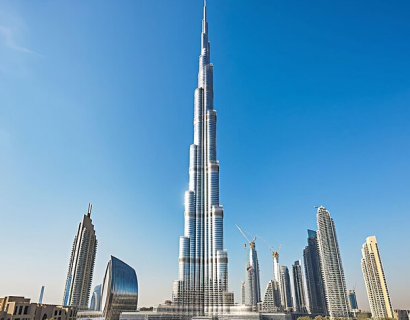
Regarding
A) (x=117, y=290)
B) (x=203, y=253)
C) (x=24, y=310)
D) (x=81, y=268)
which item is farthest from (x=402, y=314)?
(x=24, y=310)

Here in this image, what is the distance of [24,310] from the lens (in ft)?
267

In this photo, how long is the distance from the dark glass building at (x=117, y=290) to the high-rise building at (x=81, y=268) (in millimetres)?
21695

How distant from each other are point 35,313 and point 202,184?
408 feet

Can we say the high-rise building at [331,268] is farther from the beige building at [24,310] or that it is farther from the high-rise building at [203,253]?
the beige building at [24,310]

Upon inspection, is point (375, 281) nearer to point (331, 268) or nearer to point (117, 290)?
point (331, 268)

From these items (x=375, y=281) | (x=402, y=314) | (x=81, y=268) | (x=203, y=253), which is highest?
(x=203, y=253)

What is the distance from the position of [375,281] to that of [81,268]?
17152cm

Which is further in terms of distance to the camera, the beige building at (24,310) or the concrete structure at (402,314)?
the concrete structure at (402,314)

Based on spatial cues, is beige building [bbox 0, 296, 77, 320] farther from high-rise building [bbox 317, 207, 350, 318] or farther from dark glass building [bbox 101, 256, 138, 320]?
high-rise building [bbox 317, 207, 350, 318]

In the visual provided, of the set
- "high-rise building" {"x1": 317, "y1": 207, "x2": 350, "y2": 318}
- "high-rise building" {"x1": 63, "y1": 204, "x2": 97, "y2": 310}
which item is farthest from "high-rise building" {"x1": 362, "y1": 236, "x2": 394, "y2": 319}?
"high-rise building" {"x1": 63, "y1": 204, "x2": 97, "y2": 310}

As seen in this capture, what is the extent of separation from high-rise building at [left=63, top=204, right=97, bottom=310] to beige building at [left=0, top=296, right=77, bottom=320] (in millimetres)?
91135

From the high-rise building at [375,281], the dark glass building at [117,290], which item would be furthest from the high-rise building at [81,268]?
the high-rise building at [375,281]

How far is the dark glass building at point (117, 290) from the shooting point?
161m

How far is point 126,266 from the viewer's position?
179 meters
